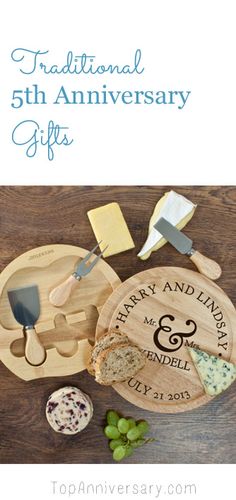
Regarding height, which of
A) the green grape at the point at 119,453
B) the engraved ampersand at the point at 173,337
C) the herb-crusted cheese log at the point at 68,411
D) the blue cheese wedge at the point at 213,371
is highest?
the engraved ampersand at the point at 173,337

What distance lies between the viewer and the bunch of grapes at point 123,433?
254 cm

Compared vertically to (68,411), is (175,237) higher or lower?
higher

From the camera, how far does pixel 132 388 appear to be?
255cm

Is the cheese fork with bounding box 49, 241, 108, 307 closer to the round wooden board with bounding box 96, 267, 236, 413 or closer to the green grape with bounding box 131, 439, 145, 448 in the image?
the round wooden board with bounding box 96, 267, 236, 413

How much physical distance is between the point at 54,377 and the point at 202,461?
0.64 m

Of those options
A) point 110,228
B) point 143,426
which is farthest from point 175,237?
point 143,426

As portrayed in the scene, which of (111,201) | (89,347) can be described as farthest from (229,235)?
(89,347)

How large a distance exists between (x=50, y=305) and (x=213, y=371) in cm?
63

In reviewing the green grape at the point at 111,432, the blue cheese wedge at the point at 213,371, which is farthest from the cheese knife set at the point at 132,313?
the green grape at the point at 111,432

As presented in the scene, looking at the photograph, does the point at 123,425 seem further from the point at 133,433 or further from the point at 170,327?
the point at 170,327

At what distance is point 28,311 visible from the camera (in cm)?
253

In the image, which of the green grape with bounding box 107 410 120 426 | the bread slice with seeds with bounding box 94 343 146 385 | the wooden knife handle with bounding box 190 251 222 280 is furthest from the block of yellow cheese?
the green grape with bounding box 107 410 120 426

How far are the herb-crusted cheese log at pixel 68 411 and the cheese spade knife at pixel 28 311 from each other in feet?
0.53

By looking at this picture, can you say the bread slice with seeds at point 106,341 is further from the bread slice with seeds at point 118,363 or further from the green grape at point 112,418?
the green grape at point 112,418
